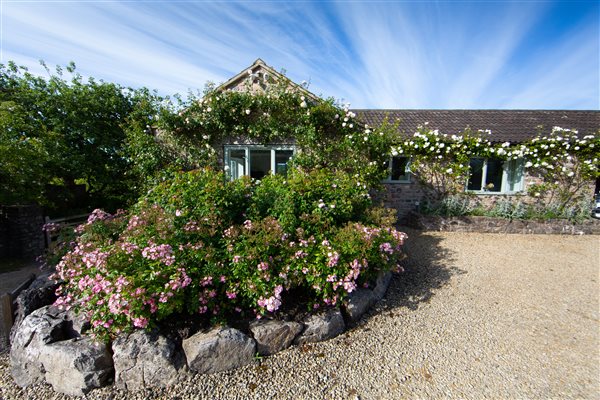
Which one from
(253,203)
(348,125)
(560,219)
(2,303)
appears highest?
(348,125)

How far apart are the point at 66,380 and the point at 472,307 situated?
5321 millimetres

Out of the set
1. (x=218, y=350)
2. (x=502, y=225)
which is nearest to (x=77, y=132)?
(x=218, y=350)

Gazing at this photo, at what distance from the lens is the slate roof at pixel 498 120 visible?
950cm

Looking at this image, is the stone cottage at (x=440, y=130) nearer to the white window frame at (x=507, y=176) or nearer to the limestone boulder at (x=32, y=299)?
the white window frame at (x=507, y=176)

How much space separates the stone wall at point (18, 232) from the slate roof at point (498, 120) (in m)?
10.7

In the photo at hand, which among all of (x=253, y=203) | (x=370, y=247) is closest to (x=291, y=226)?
(x=253, y=203)

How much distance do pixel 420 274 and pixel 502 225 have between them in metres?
5.29

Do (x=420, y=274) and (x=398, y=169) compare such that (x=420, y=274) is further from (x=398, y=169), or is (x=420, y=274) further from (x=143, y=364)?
(x=398, y=169)

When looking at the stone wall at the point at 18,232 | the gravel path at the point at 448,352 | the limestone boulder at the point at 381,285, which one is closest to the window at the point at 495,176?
the gravel path at the point at 448,352

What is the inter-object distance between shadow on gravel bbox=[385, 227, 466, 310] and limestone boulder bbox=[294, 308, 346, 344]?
1.06 metres

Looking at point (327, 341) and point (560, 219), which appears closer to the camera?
point (327, 341)

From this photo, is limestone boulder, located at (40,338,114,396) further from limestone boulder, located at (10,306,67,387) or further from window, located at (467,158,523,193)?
window, located at (467,158,523,193)

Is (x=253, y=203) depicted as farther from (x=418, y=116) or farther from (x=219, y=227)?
(x=418, y=116)

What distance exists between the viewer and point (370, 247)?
3.43 metres
